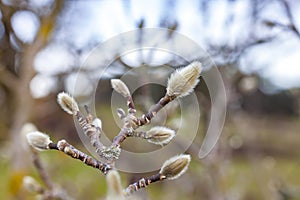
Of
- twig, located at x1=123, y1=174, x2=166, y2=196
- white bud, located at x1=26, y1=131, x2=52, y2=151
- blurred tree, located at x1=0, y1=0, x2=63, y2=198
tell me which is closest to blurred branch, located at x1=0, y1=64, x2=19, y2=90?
blurred tree, located at x1=0, y1=0, x2=63, y2=198

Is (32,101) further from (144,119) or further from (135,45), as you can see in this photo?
(144,119)

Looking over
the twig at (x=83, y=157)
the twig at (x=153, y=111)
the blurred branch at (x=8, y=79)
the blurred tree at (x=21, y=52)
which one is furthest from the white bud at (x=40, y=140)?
the blurred branch at (x=8, y=79)

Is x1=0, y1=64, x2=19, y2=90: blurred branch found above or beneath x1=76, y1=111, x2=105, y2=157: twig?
beneath

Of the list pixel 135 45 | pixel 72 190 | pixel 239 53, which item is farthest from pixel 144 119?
pixel 72 190

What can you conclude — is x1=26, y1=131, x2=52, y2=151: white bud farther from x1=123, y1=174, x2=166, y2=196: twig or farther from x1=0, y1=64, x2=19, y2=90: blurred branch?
x1=0, y1=64, x2=19, y2=90: blurred branch

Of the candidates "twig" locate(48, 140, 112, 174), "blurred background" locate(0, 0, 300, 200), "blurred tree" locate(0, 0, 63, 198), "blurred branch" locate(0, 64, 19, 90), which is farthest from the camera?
"blurred branch" locate(0, 64, 19, 90)

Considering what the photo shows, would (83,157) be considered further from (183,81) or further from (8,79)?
(8,79)

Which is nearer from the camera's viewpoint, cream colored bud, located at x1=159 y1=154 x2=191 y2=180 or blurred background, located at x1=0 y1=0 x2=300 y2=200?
cream colored bud, located at x1=159 y1=154 x2=191 y2=180

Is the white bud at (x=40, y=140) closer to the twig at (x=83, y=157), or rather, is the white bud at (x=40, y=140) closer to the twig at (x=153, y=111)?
the twig at (x=83, y=157)
